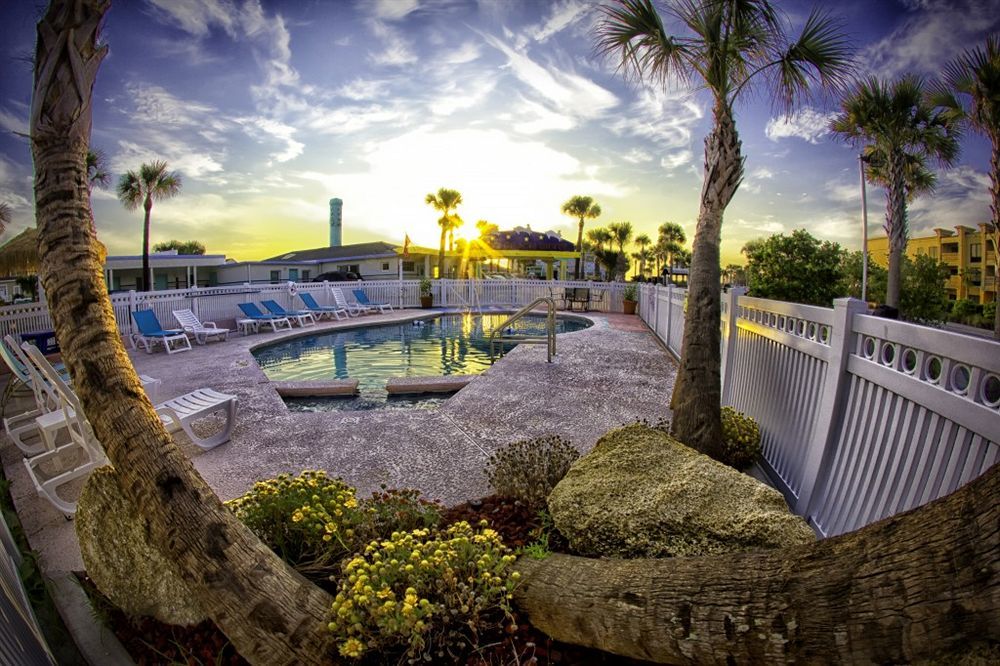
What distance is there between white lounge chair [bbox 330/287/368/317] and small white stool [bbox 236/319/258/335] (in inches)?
132

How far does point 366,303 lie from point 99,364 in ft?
54.1

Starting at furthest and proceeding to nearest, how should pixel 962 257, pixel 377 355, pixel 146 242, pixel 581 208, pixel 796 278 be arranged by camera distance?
pixel 581 208
pixel 962 257
pixel 146 242
pixel 796 278
pixel 377 355

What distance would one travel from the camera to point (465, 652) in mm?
1906

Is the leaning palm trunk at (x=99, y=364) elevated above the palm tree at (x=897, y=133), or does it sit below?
below

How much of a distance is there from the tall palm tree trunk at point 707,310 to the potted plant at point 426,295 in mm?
16639

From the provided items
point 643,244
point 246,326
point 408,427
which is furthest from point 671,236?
point 408,427

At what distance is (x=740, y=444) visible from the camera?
396cm

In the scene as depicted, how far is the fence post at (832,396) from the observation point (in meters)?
2.72

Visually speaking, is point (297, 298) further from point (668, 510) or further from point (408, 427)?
point (668, 510)

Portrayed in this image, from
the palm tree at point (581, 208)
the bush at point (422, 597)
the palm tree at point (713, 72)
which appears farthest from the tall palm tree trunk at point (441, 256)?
the bush at point (422, 597)

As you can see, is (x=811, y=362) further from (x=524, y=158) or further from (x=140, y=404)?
(x=524, y=158)

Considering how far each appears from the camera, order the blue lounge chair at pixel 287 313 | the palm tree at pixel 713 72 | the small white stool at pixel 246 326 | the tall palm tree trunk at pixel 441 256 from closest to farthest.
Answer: the palm tree at pixel 713 72 → the small white stool at pixel 246 326 → the blue lounge chair at pixel 287 313 → the tall palm tree trunk at pixel 441 256

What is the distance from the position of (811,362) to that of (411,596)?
2.94 meters

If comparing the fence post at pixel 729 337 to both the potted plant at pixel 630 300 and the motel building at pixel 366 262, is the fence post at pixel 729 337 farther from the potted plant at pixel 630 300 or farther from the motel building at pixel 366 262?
the motel building at pixel 366 262
